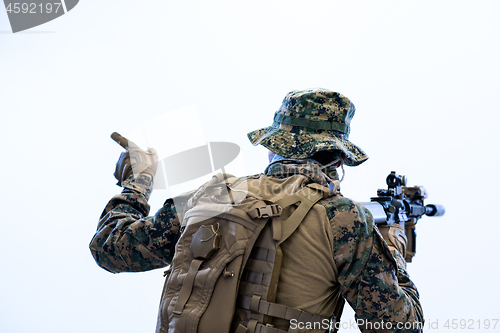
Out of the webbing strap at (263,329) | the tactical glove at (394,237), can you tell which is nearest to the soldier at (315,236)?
the webbing strap at (263,329)

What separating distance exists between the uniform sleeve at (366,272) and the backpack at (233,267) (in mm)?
75

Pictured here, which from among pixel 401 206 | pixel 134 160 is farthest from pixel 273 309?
pixel 401 206

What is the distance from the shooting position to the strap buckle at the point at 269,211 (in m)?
0.82

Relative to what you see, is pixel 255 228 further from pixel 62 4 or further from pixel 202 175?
pixel 62 4

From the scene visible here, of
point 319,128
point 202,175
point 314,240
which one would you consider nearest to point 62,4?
point 202,175

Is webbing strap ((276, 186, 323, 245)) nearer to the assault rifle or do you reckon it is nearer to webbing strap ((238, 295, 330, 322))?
webbing strap ((238, 295, 330, 322))

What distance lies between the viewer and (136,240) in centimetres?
97

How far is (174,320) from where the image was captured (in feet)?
2.69

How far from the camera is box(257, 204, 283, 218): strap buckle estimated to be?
32.5 inches

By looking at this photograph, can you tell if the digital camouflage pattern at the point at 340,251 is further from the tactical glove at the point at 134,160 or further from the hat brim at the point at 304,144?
the tactical glove at the point at 134,160

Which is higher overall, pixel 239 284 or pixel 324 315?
pixel 239 284

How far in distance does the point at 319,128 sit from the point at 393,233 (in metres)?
0.61

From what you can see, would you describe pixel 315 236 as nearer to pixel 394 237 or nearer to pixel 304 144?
pixel 304 144

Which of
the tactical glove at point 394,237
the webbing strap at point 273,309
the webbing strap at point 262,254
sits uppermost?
the webbing strap at point 262,254
